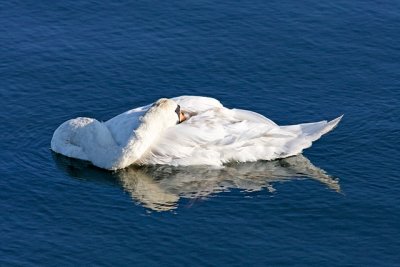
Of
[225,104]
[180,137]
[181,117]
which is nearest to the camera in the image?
[180,137]

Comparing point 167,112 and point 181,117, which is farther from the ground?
point 167,112

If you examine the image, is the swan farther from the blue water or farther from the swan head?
the blue water

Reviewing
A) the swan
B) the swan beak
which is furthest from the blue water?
the swan beak

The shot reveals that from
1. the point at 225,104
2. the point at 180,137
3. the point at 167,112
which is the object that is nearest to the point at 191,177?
the point at 180,137

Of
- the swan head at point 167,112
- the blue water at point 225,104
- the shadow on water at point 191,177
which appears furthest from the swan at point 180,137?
the blue water at point 225,104

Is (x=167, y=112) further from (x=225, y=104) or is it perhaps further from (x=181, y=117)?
(x=225, y=104)

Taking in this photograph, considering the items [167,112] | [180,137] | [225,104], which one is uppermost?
[167,112]

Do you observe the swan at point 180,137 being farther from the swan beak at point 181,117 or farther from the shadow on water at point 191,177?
the shadow on water at point 191,177
